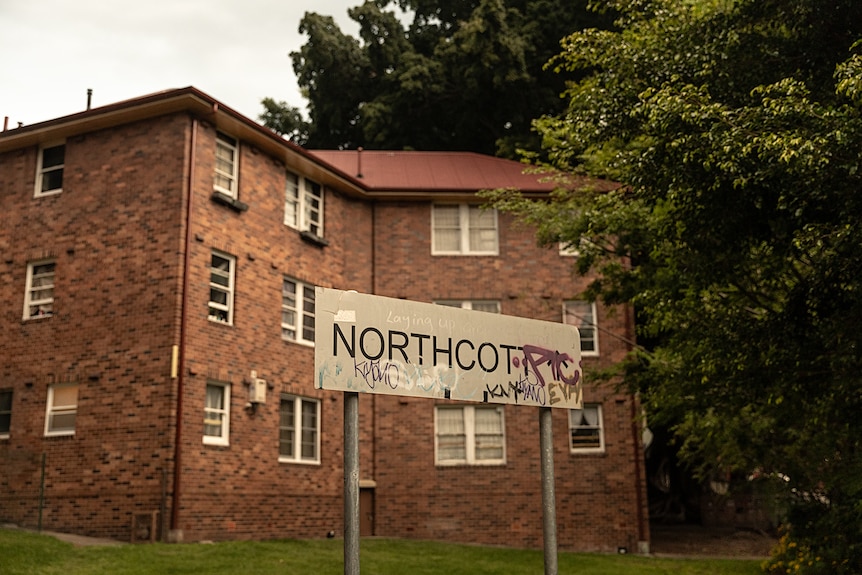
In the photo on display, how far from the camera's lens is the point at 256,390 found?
2022 cm

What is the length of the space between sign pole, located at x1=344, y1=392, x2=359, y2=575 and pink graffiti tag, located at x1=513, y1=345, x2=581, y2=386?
170cm

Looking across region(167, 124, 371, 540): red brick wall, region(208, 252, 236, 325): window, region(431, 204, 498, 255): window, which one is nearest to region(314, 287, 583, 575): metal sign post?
region(167, 124, 371, 540): red brick wall

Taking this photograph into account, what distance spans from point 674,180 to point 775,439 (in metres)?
6.78

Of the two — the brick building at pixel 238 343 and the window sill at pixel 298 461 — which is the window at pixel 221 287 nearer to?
the brick building at pixel 238 343

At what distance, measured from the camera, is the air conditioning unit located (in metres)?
20.2

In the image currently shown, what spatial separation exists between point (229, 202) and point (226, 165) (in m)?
1.00

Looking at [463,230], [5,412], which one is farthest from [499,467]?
[5,412]

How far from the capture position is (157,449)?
59.4ft

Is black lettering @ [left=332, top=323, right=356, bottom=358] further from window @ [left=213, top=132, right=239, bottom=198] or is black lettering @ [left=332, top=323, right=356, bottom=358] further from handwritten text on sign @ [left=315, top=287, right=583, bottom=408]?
window @ [left=213, top=132, right=239, bottom=198]

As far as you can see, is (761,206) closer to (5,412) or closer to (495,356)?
(495,356)

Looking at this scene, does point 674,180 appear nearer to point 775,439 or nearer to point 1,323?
point 775,439

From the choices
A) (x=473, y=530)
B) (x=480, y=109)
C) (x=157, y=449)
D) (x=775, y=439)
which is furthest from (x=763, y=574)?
(x=480, y=109)

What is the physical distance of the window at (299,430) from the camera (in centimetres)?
2145

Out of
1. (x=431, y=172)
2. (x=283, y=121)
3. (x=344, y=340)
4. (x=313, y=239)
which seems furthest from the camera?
(x=283, y=121)
